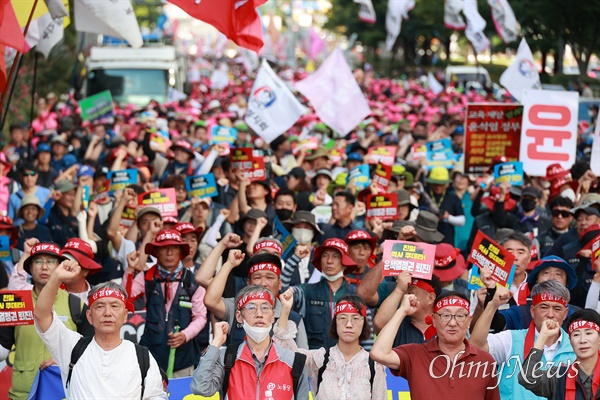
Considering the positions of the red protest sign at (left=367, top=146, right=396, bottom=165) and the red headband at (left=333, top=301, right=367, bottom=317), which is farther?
the red protest sign at (left=367, top=146, right=396, bottom=165)

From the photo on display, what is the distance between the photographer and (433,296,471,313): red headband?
622cm

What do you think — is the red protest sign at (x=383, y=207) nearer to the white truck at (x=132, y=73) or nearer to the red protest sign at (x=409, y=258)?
the red protest sign at (x=409, y=258)

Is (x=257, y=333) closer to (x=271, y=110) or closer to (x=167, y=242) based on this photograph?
(x=167, y=242)

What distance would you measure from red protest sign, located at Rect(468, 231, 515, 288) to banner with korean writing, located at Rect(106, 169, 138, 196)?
584 cm

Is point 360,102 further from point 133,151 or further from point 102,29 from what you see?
point 102,29

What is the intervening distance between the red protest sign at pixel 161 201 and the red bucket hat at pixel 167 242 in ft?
7.02

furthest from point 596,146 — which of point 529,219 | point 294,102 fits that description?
point 294,102

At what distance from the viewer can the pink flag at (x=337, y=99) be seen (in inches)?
677

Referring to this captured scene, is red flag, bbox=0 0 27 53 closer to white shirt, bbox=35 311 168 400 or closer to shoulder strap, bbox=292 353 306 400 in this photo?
white shirt, bbox=35 311 168 400

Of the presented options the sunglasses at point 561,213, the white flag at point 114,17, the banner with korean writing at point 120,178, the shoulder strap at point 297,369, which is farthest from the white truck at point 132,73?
the shoulder strap at point 297,369

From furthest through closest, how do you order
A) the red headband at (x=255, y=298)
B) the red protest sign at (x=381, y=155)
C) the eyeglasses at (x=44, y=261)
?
the red protest sign at (x=381, y=155), the eyeglasses at (x=44, y=261), the red headband at (x=255, y=298)

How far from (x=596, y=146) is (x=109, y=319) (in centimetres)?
792

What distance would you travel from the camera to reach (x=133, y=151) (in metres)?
16.2

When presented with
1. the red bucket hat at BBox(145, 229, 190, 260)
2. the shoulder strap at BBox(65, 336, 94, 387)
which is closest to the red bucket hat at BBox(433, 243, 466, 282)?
the red bucket hat at BBox(145, 229, 190, 260)
